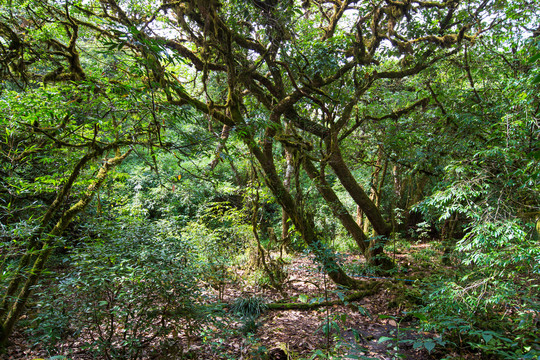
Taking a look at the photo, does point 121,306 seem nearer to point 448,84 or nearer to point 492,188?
point 492,188

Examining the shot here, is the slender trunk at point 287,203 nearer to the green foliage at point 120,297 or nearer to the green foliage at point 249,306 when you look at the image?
the green foliage at point 249,306

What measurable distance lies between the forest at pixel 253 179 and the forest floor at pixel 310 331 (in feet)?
0.11

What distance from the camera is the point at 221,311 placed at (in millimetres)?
2852

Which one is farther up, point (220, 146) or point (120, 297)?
point (220, 146)

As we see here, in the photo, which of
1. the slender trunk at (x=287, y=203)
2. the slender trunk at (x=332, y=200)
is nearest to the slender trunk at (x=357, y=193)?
the slender trunk at (x=332, y=200)

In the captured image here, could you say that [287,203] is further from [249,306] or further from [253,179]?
[249,306]

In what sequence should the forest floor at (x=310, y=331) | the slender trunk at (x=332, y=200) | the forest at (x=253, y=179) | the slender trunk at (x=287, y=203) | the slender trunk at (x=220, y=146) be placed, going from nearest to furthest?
the forest at (x=253, y=179)
the forest floor at (x=310, y=331)
the slender trunk at (x=220, y=146)
the slender trunk at (x=287, y=203)
the slender trunk at (x=332, y=200)

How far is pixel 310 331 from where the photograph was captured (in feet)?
12.1

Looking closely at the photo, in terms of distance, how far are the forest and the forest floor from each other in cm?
3

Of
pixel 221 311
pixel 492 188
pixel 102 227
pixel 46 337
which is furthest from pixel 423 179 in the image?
pixel 46 337

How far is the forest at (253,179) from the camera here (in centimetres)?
240

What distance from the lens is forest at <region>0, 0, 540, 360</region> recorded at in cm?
240

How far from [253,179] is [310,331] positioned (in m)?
2.50

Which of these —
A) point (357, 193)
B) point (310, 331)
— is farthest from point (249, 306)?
point (357, 193)
